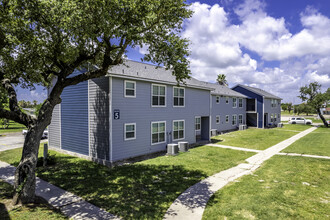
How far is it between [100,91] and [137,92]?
243 centimetres

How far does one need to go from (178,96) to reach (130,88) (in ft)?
17.1

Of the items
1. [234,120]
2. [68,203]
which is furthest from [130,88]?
[234,120]

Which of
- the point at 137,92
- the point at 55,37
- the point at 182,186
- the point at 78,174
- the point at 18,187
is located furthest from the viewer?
the point at 137,92

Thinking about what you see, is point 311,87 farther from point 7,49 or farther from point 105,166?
point 7,49

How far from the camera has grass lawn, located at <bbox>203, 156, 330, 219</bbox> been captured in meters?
6.29

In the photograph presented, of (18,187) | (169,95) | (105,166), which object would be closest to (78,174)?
(105,166)

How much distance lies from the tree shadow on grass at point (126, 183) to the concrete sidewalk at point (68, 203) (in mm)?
262

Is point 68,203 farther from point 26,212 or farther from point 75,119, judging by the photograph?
point 75,119

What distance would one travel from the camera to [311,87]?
128 ft

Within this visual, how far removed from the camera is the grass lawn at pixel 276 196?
6285 mm

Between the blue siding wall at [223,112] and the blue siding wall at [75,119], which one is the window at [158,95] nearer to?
the blue siding wall at [75,119]

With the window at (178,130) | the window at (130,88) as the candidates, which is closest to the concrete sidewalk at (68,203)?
the window at (130,88)

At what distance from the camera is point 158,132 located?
15.2 meters

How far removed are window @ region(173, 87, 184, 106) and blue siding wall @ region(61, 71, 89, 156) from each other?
6917 millimetres
